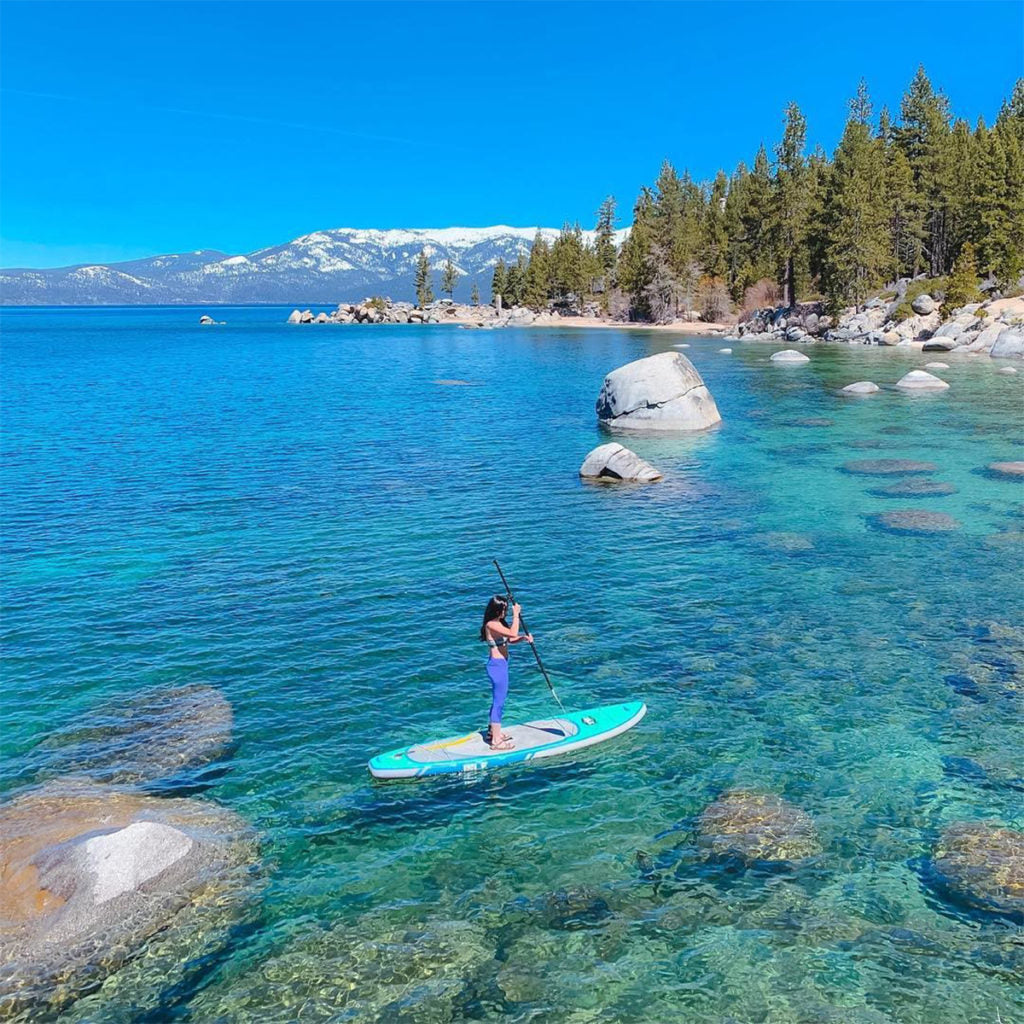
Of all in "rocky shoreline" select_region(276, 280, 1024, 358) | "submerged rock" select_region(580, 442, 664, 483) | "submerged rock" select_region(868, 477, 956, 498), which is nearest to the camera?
"submerged rock" select_region(868, 477, 956, 498)

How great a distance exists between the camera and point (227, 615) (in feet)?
68.6

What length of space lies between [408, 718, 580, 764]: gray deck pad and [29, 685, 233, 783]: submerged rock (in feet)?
12.6

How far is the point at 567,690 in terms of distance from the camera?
17047mm

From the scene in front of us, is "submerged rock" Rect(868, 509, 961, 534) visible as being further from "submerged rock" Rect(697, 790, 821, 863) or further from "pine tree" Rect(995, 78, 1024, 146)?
"pine tree" Rect(995, 78, 1024, 146)

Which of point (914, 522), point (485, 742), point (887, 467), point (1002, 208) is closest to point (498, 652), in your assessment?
point (485, 742)

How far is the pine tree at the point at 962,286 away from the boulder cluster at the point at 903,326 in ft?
3.36

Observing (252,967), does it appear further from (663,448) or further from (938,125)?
(938,125)

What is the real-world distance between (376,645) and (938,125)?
12589 centimetres

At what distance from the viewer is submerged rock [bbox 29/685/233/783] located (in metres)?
14.1

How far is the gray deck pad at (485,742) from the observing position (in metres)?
14.1

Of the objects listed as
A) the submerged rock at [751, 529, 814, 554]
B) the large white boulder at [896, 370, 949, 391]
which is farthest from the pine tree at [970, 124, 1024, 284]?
the submerged rock at [751, 529, 814, 554]

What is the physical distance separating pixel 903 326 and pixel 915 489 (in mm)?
74566

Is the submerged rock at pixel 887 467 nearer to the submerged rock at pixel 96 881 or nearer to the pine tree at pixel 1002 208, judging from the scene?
the submerged rock at pixel 96 881

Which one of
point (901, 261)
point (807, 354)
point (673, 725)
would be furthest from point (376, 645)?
point (901, 261)
